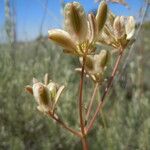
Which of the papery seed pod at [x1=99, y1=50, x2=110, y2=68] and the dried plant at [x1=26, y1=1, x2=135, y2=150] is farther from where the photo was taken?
the papery seed pod at [x1=99, y1=50, x2=110, y2=68]

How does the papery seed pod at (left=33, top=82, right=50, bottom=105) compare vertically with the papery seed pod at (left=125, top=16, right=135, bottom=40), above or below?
below

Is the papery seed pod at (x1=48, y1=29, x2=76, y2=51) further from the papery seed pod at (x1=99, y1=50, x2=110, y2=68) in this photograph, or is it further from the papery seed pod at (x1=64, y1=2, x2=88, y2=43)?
the papery seed pod at (x1=99, y1=50, x2=110, y2=68)

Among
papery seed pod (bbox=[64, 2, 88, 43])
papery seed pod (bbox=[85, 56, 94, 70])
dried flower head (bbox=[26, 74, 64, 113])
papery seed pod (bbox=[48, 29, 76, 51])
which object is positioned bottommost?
dried flower head (bbox=[26, 74, 64, 113])

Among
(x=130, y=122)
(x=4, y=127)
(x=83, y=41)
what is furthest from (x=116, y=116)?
(x=83, y=41)

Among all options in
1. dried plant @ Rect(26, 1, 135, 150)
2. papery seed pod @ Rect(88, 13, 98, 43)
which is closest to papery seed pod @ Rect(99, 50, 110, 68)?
dried plant @ Rect(26, 1, 135, 150)

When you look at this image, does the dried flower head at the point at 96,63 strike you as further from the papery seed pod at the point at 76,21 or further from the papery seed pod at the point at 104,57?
the papery seed pod at the point at 76,21

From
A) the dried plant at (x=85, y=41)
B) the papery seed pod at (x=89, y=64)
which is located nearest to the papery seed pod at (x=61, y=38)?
the dried plant at (x=85, y=41)
